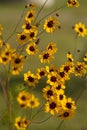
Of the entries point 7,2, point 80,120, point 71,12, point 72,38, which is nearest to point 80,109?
point 80,120

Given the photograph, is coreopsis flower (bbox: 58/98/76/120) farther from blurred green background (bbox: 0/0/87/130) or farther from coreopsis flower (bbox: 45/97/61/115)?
blurred green background (bbox: 0/0/87/130)

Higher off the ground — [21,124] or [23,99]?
[23,99]

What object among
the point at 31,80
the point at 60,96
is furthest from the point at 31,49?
the point at 60,96

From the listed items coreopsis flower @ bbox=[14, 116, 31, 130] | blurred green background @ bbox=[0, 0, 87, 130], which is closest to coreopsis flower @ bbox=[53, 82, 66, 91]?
coreopsis flower @ bbox=[14, 116, 31, 130]

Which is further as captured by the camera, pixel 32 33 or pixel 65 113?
pixel 32 33

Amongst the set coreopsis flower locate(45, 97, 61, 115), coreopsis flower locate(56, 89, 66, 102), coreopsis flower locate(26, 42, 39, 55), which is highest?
coreopsis flower locate(26, 42, 39, 55)

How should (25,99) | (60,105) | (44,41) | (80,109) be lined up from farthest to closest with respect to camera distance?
(44,41) → (80,109) → (60,105) → (25,99)

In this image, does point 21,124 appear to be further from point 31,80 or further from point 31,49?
point 31,49

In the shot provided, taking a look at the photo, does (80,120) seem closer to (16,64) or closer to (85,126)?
(85,126)
